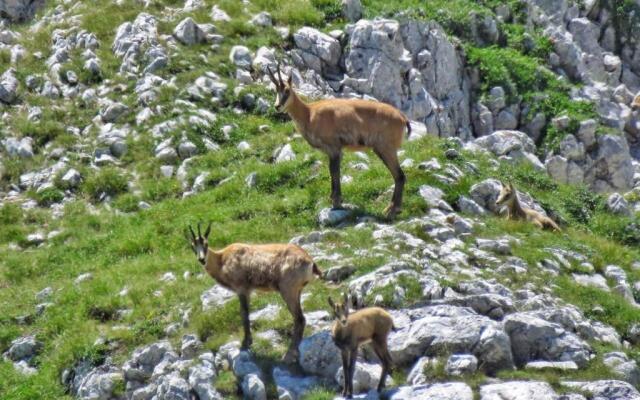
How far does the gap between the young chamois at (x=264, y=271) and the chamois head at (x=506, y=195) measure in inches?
317

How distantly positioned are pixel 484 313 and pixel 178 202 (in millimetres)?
9629

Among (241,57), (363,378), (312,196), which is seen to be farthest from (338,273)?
(241,57)

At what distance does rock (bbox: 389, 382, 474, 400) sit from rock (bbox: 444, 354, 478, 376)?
0.34 metres

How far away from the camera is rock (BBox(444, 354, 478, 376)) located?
1454cm

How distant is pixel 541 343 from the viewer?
51.1 ft

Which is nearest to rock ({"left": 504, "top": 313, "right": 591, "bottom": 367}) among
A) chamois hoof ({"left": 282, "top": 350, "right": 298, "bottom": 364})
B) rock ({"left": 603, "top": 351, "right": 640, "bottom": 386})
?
rock ({"left": 603, "top": 351, "right": 640, "bottom": 386})

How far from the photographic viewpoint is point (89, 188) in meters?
A: 24.7

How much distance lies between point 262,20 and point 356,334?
18260 millimetres

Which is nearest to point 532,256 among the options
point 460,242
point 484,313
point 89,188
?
point 460,242

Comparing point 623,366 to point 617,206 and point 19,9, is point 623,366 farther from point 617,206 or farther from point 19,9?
point 19,9

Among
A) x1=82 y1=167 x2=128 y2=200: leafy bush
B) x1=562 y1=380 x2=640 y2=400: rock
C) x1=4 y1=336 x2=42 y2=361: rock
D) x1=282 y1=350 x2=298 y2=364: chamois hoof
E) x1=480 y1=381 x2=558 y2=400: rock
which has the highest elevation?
x1=480 y1=381 x2=558 y2=400: rock

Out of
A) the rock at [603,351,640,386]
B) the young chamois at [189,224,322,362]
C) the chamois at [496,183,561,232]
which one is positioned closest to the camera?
the rock at [603,351,640,386]

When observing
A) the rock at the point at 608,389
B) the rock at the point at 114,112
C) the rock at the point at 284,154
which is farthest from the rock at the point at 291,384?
the rock at the point at 114,112

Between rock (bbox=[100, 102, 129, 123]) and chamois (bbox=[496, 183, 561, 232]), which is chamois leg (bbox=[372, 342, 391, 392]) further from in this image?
A: rock (bbox=[100, 102, 129, 123])
